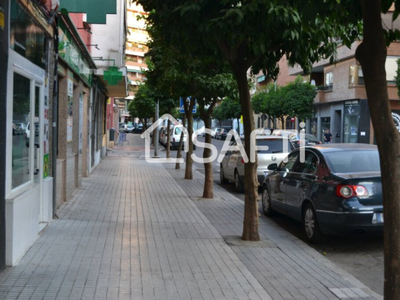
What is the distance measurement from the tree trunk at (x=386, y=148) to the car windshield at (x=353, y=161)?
4.10 m

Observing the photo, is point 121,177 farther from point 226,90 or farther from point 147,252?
point 147,252

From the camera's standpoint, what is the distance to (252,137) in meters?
8.29

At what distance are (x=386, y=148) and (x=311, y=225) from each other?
445cm

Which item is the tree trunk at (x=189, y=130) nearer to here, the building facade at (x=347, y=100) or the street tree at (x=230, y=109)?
the building facade at (x=347, y=100)

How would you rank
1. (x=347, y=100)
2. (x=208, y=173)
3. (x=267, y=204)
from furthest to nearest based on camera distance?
(x=347, y=100), (x=208, y=173), (x=267, y=204)

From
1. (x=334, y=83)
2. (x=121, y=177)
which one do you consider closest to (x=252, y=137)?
(x=121, y=177)

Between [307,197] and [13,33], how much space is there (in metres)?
5.11

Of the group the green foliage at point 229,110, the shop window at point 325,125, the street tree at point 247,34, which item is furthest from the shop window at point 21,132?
the green foliage at point 229,110

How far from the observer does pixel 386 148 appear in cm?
418

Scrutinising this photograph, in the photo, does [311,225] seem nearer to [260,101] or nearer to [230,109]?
[260,101]

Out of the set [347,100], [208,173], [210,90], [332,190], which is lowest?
[208,173]

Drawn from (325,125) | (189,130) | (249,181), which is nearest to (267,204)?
(249,181)

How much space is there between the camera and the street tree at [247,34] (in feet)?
24.5

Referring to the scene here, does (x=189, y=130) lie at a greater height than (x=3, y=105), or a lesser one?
lesser
